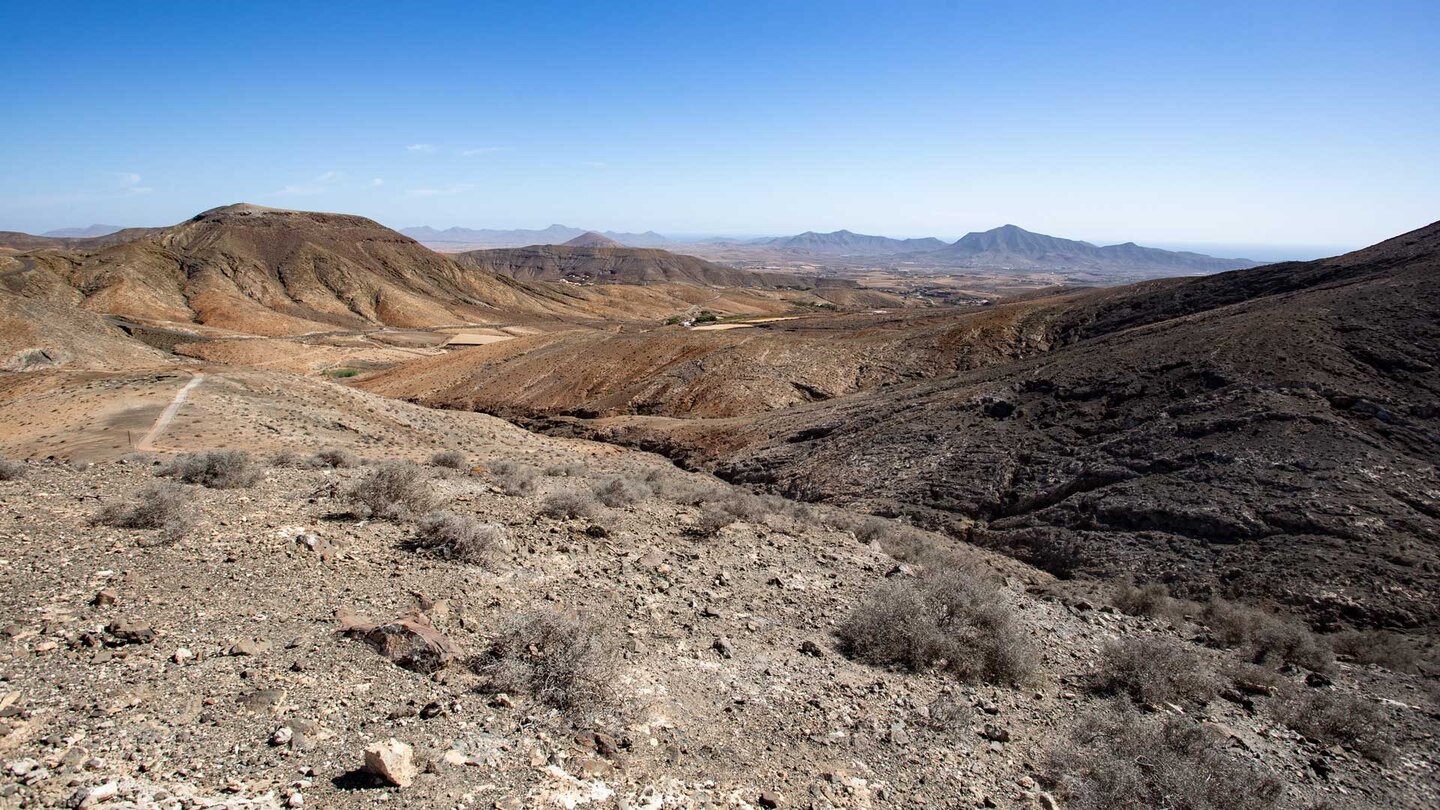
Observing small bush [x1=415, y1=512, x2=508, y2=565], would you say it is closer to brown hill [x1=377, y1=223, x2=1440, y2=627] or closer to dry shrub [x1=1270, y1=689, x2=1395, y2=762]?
dry shrub [x1=1270, y1=689, x2=1395, y2=762]

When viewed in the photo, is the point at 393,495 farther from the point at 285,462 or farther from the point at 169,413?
the point at 169,413

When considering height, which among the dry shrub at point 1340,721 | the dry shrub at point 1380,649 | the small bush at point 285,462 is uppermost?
the small bush at point 285,462

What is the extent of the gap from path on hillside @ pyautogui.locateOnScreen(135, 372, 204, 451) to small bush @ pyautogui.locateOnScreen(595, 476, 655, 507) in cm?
1028

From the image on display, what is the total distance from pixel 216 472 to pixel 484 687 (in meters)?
7.32

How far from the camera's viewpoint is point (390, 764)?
4141 millimetres

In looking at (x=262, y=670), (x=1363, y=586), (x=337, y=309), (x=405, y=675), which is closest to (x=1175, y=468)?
(x=1363, y=586)

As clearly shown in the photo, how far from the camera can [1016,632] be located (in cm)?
777

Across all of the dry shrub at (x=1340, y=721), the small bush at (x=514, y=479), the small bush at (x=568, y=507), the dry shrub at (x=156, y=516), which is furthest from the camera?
the small bush at (x=514, y=479)

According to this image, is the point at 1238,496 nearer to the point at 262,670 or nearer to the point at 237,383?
the point at 262,670

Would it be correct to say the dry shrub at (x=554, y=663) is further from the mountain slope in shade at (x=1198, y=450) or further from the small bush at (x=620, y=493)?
the mountain slope in shade at (x=1198, y=450)

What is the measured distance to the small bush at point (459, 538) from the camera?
26.8 feet

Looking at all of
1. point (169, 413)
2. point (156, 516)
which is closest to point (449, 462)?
point (156, 516)

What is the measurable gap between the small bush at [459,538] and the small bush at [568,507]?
5.33 ft

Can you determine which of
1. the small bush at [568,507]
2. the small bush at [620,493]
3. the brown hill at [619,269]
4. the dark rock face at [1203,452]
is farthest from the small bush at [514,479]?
the brown hill at [619,269]
